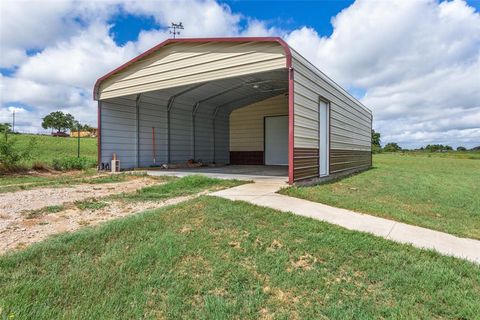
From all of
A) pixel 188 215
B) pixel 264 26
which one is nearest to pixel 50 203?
pixel 188 215

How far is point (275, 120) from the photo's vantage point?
658 inches

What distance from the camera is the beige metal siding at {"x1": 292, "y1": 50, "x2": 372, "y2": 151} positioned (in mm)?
7777

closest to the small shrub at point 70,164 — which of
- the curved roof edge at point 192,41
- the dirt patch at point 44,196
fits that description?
the curved roof edge at point 192,41

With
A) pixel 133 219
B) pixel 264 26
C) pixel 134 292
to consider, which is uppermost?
pixel 264 26

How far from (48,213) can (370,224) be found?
5.11 meters

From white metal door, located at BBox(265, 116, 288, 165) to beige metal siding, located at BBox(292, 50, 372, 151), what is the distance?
3.69 m

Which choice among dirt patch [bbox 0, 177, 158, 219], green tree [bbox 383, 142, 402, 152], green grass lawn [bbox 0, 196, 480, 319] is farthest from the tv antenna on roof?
green tree [bbox 383, 142, 402, 152]

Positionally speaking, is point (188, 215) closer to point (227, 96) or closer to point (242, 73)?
point (242, 73)

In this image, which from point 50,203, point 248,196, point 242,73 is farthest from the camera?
point 242,73

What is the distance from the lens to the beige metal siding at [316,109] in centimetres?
778

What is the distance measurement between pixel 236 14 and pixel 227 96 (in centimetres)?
377

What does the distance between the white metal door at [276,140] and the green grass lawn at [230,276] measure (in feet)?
41.5

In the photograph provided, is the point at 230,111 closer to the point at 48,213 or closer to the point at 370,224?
the point at 48,213

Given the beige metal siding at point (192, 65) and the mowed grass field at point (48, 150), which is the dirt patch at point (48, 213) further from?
the mowed grass field at point (48, 150)
